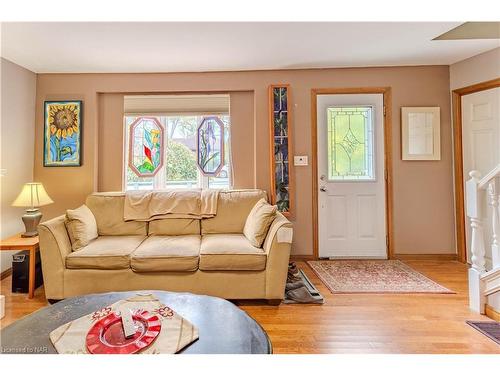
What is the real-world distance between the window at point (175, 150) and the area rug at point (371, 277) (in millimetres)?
1560

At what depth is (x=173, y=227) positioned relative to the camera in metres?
2.95

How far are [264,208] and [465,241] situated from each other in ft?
8.07

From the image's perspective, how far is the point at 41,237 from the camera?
2.35 m

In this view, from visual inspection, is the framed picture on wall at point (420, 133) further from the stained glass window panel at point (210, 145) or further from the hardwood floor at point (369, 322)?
the stained glass window panel at point (210, 145)

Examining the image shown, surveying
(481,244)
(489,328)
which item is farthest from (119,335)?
(481,244)

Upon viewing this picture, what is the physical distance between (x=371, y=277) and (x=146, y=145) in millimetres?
2942

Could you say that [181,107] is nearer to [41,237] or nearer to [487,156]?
[41,237]

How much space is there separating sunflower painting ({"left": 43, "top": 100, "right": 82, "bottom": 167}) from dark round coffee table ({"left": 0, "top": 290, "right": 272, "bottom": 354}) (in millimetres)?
2453

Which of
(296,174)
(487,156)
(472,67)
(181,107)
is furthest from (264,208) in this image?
(472,67)

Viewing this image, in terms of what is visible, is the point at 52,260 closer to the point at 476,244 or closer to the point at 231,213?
the point at 231,213

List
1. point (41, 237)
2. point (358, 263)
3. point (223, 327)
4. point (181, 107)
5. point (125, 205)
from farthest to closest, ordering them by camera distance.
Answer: point (181, 107) → point (358, 263) → point (125, 205) → point (41, 237) → point (223, 327)

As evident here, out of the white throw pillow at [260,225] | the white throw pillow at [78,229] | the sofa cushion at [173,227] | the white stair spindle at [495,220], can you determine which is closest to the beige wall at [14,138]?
the white throw pillow at [78,229]

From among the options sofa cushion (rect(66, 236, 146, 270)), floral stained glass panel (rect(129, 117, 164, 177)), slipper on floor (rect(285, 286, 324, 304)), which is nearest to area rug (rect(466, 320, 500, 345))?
slipper on floor (rect(285, 286, 324, 304))

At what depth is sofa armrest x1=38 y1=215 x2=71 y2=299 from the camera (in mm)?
2342
